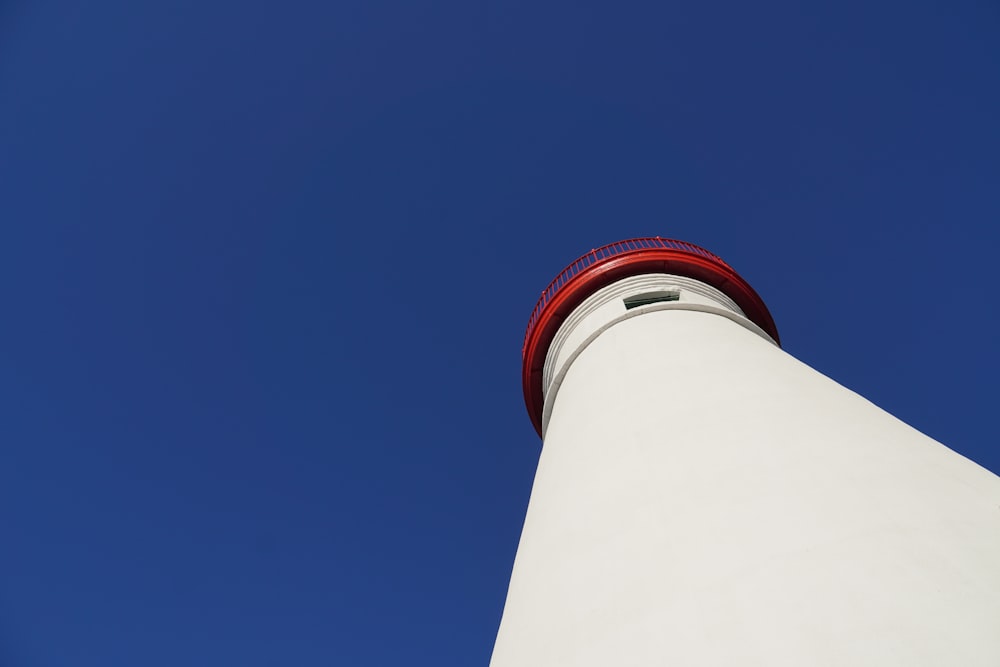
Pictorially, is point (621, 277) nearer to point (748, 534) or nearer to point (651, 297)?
point (651, 297)

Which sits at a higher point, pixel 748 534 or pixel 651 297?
pixel 651 297

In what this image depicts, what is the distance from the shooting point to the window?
7.17 m

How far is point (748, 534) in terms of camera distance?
2.36 m

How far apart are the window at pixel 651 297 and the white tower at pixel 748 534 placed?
269cm

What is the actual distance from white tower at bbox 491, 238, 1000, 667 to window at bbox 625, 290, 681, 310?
2.69m

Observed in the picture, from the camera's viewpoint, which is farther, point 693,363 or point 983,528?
point 693,363

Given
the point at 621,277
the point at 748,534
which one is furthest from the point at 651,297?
the point at 748,534

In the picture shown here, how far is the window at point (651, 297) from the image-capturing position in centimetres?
717

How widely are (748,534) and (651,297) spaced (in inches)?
205

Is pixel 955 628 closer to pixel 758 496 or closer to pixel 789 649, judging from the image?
pixel 789 649

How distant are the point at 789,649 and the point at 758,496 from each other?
798 mm

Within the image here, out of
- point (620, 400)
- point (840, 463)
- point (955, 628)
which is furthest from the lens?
point (620, 400)

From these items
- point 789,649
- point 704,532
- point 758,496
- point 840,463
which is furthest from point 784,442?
point 789,649

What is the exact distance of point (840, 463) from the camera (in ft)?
8.67
